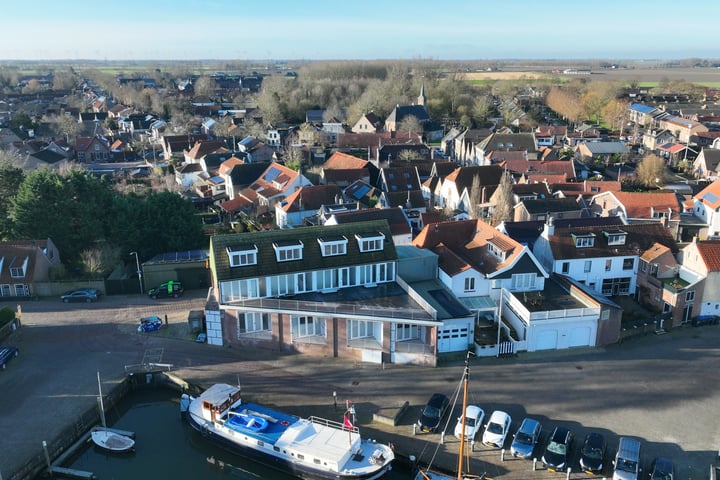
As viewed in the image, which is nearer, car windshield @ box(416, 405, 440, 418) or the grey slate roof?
car windshield @ box(416, 405, 440, 418)

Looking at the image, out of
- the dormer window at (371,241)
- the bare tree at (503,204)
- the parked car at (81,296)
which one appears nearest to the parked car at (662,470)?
the dormer window at (371,241)

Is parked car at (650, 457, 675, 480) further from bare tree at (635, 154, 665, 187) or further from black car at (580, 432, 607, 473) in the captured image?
bare tree at (635, 154, 665, 187)

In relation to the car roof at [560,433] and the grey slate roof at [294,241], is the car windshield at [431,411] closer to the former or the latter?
the car roof at [560,433]

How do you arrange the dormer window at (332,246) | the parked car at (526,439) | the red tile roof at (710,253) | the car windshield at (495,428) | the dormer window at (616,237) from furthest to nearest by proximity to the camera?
1. the dormer window at (616,237)
2. the red tile roof at (710,253)
3. the dormer window at (332,246)
4. the car windshield at (495,428)
5. the parked car at (526,439)

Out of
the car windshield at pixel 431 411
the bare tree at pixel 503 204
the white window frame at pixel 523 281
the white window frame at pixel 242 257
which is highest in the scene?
the white window frame at pixel 242 257

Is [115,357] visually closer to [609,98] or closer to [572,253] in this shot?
[572,253]

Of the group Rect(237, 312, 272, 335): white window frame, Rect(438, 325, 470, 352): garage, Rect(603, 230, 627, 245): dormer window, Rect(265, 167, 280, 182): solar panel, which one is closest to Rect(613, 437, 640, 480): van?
Rect(438, 325, 470, 352): garage
